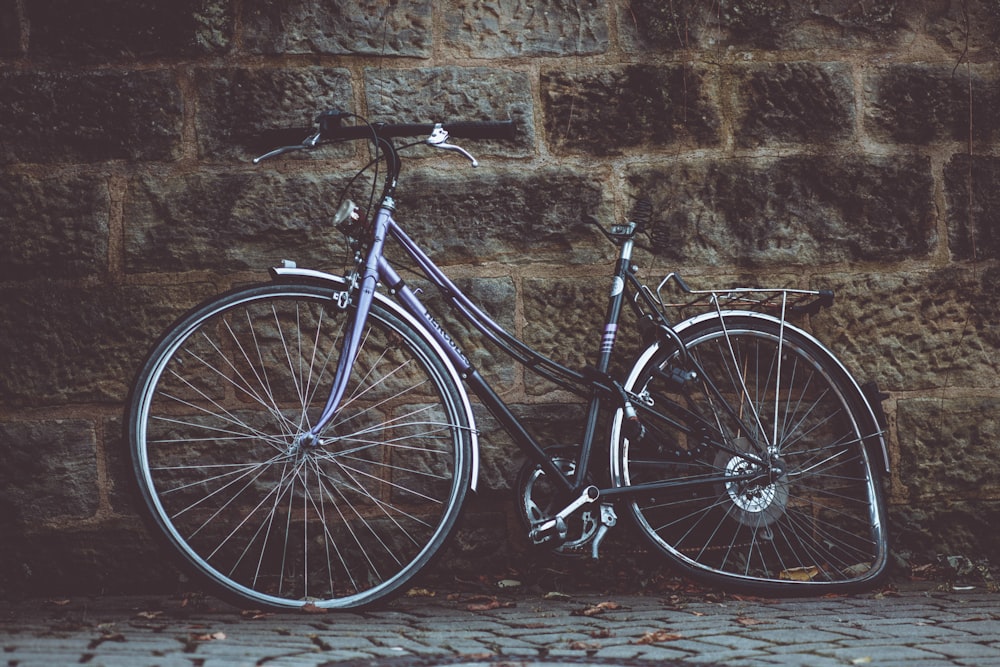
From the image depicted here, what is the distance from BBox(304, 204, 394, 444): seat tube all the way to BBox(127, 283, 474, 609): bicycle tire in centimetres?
40

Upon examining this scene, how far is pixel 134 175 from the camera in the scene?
3605mm

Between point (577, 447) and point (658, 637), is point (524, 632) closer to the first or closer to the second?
point (658, 637)

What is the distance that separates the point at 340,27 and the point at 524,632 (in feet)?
7.02

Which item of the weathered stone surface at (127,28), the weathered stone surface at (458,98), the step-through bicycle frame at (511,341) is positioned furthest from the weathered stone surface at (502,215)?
the weathered stone surface at (127,28)

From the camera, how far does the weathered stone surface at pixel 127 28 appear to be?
11.8ft

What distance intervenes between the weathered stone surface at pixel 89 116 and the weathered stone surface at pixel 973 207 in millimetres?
2802

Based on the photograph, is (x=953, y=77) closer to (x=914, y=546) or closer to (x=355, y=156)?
(x=914, y=546)

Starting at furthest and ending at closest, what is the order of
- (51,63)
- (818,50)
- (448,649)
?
(818,50), (51,63), (448,649)

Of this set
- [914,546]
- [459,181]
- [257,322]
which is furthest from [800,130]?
[257,322]

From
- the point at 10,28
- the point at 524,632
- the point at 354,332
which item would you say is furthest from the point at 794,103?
the point at 10,28

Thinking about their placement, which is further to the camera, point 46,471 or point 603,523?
point 46,471

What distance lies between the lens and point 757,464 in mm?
3502

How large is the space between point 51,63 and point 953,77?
324 cm

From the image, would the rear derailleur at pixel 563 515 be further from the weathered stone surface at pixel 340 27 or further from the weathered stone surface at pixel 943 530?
the weathered stone surface at pixel 340 27
